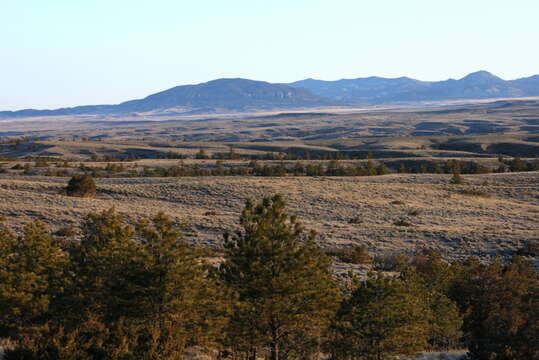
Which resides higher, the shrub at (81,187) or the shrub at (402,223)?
the shrub at (81,187)

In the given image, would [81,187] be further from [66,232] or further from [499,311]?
[499,311]

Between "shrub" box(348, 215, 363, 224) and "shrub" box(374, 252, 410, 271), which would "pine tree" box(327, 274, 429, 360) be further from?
"shrub" box(348, 215, 363, 224)

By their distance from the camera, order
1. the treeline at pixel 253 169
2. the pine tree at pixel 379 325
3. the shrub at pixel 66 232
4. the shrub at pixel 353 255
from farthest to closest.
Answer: the treeline at pixel 253 169 < the shrub at pixel 66 232 < the shrub at pixel 353 255 < the pine tree at pixel 379 325

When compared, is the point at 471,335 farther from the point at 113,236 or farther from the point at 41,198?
the point at 41,198

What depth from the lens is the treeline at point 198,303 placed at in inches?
475

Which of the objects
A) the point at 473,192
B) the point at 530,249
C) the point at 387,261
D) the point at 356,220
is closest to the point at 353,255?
the point at 387,261

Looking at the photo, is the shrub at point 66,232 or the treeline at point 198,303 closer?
the treeline at point 198,303

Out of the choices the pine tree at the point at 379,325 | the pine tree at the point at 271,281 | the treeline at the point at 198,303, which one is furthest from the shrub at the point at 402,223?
the pine tree at the point at 271,281

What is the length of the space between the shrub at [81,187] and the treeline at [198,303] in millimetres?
24593

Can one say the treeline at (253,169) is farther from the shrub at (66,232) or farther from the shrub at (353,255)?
the shrub at (353,255)

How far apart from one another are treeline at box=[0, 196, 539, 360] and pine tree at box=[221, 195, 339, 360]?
0.09 ft

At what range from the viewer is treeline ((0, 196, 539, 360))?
12.1 m

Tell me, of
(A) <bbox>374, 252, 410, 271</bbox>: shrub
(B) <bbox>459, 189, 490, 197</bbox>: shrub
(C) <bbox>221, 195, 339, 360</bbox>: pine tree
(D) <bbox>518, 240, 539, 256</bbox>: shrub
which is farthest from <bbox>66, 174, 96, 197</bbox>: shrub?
(B) <bbox>459, 189, 490, 197</bbox>: shrub

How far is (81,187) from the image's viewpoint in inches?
1501
